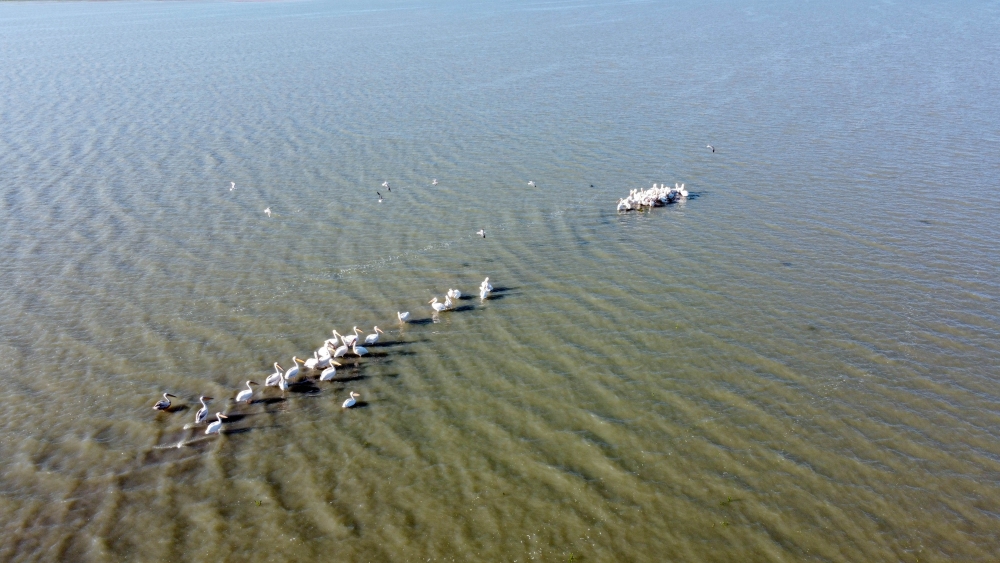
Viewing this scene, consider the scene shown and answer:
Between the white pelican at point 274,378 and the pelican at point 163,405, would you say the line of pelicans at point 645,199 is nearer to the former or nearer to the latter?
the white pelican at point 274,378

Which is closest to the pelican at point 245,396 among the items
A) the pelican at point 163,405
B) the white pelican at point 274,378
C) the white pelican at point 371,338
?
the white pelican at point 274,378

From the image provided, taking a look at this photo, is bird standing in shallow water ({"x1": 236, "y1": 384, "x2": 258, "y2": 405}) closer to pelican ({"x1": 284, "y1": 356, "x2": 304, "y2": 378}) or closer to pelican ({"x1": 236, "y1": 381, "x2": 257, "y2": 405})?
pelican ({"x1": 236, "y1": 381, "x2": 257, "y2": 405})

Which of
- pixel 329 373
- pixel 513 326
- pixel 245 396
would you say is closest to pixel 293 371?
pixel 329 373

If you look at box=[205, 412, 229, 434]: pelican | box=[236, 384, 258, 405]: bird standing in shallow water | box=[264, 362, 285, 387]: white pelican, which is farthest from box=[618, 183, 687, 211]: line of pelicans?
box=[205, 412, 229, 434]: pelican

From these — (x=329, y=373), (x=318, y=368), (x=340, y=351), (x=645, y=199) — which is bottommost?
(x=318, y=368)

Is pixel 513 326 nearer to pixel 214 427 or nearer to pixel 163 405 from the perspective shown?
pixel 214 427

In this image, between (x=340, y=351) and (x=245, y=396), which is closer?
(x=245, y=396)

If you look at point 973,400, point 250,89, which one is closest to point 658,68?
point 250,89

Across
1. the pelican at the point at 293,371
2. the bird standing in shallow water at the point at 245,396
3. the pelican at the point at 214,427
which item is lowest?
the pelican at the point at 214,427
